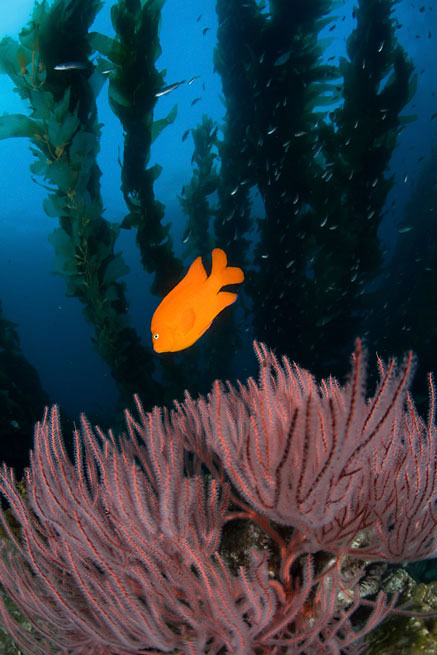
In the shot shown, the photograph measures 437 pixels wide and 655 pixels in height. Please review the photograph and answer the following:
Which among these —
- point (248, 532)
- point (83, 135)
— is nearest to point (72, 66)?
point (83, 135)

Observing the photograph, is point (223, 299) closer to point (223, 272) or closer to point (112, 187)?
point (223, 272)

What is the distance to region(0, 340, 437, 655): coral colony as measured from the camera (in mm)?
1218

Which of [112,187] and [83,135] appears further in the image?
[112,187]

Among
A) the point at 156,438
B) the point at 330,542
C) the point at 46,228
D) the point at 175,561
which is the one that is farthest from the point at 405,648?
the point at 46,228

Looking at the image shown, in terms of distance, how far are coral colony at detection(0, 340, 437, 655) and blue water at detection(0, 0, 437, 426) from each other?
2293 cm

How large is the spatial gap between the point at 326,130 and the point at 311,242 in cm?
169

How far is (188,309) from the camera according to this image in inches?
89.7

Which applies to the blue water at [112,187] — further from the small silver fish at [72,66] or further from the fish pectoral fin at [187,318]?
the fish pectoral fin at [187,318]

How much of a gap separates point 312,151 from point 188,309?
4.63 m

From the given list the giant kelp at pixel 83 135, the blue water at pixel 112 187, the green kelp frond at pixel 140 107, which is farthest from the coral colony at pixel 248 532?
the blue water at pixel 112 187

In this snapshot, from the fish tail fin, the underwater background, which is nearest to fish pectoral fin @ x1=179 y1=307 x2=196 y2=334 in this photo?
the fish tail fin

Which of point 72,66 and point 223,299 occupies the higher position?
point 72,66

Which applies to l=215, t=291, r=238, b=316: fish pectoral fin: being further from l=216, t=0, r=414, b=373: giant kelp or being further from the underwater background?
l=216, t=0, r=414, b=373: giant kelp

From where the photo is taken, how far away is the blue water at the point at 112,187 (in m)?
27.8
